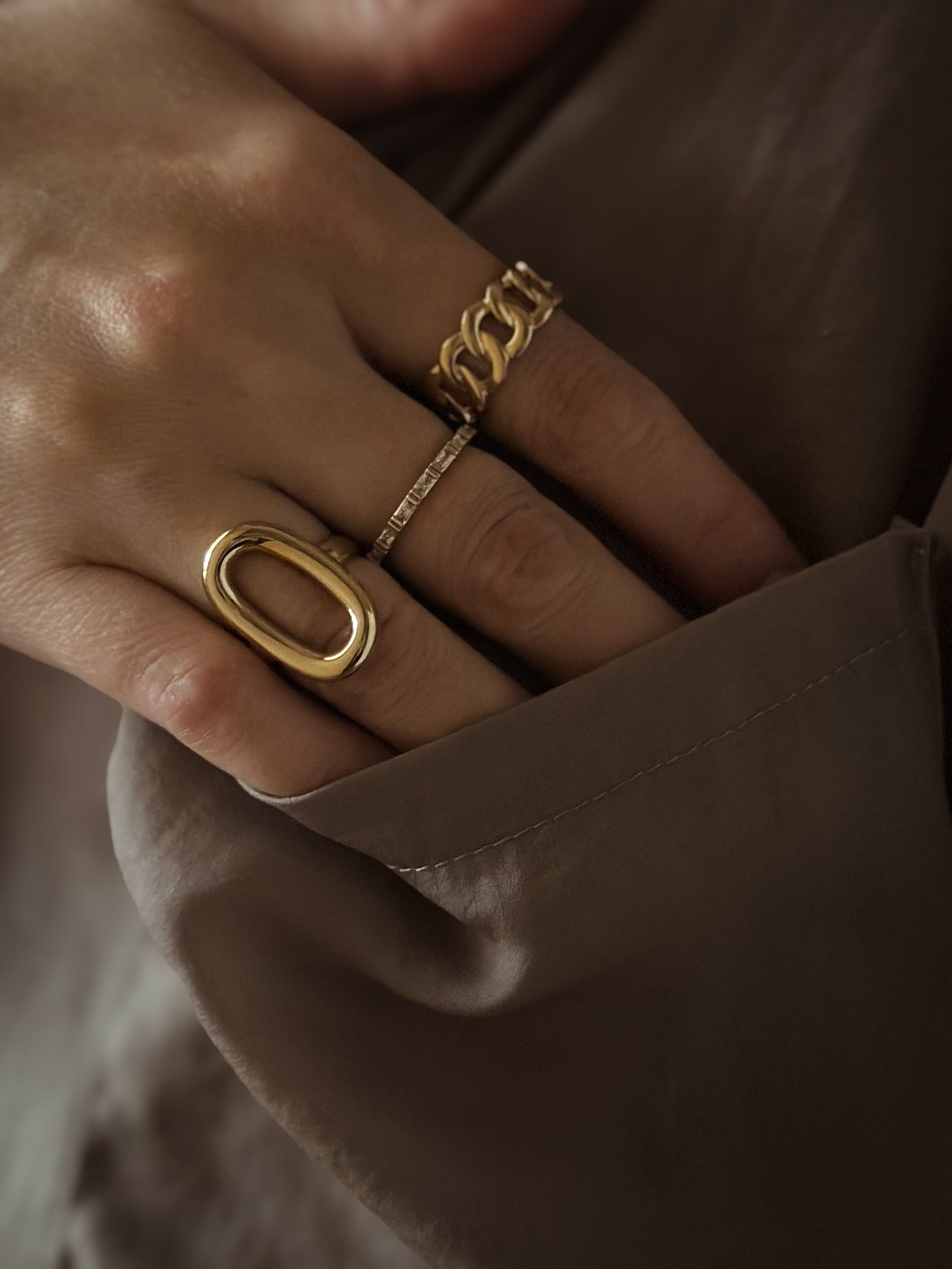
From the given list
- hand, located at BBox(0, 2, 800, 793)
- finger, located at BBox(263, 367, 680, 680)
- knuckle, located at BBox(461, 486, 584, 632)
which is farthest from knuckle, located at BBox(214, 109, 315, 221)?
knuckle, located at BBox(461, 486, 584, 632)

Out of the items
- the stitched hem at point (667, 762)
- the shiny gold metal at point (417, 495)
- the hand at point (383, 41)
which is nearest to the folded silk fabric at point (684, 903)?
the stitched hem at point (667, 762)

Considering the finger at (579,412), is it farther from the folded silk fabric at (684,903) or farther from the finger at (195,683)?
the finger at (195,683)

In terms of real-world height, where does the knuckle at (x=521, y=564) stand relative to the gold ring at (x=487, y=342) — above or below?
below

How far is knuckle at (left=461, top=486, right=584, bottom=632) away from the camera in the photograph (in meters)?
0.54

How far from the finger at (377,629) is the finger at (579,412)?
4.7 inches

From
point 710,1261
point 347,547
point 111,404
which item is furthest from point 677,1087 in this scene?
point 111,404

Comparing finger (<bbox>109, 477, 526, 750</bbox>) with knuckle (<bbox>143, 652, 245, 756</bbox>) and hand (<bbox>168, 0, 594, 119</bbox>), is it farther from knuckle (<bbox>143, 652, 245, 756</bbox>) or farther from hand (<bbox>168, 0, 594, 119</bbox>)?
hand (<bbox>168, 0, 594, 119</bbox>)

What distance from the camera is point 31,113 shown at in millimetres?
619

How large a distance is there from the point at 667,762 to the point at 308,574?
0.20 metres

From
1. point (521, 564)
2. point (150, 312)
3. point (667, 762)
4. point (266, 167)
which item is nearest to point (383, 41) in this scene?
point (266, 167)

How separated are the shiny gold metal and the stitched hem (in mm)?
164

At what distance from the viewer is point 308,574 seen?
21.0 inches

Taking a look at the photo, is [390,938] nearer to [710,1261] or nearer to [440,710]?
[440,710]

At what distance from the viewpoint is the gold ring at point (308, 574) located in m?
0.52
